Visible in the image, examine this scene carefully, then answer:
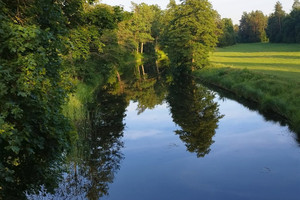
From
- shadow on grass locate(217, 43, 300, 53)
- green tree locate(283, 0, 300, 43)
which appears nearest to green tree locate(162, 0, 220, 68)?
shadow on grass locate(217, 43, 300, 53)

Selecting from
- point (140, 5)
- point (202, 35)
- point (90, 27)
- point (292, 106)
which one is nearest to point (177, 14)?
point (202, 35)

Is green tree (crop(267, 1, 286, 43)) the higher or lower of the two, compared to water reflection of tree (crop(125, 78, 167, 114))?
higher

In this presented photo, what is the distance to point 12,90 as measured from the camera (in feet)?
19.5

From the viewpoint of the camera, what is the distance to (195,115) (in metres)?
21.8

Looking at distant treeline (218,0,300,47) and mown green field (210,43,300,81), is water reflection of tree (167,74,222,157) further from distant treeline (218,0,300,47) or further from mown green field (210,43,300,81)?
distant treeline (218,0,300,47)

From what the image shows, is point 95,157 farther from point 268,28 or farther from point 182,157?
point 268,28

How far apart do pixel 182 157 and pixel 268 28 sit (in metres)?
109

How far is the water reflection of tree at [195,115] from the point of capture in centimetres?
1662

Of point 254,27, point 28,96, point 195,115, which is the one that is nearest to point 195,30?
point 195,115

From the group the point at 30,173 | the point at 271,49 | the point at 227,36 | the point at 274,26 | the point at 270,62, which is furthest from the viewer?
the point at 227,36

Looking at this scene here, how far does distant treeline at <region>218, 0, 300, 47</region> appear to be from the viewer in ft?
304

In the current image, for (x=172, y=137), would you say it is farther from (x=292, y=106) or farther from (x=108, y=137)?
(x=292, y=106)

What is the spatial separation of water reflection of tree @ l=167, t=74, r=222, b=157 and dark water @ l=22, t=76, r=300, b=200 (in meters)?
0.07

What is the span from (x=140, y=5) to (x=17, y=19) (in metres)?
82.6
